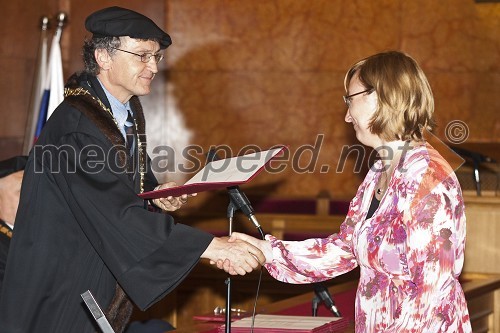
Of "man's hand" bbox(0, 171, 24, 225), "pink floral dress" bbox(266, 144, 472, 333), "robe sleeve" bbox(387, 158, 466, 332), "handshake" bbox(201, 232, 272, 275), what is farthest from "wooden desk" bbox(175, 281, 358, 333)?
"man's hand" bbox(0, 171, 24, 225)

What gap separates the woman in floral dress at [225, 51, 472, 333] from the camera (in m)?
2.75

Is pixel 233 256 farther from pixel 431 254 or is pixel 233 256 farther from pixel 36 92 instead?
pixel 36 92

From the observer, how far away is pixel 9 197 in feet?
13.8

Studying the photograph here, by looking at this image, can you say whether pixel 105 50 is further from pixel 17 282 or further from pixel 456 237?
pixel 456 237

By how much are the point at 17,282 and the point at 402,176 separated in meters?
1.47

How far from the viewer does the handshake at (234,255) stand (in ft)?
11.1

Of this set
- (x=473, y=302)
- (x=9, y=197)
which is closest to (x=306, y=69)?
(x=473, y=302)

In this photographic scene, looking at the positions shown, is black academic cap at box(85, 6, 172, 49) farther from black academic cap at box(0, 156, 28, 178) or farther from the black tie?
black academic cap at box(0, 156, 28, 178)

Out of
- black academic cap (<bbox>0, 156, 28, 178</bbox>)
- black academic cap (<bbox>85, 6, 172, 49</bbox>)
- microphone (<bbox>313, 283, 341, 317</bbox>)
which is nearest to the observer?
black academic cap (<bbox>85, 6, 172, 49</bbox>)

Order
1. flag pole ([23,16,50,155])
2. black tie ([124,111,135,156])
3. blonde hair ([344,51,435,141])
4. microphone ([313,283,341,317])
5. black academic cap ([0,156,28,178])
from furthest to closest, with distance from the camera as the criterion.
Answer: flag pole ([23,16,50,155])
black academic cap ([0,156,28,178])
microphone ([313,283,341,317])
black tie ([124,111,135,156])
blonde hair ([344,51,435,141])

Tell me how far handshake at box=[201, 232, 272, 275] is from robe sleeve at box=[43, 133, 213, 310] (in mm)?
76

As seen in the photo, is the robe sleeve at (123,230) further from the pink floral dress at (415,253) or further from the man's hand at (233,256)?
the pink floral dress at (415,253)

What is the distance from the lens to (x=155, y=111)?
29.9 ft

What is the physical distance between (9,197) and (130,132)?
85 centimetres
